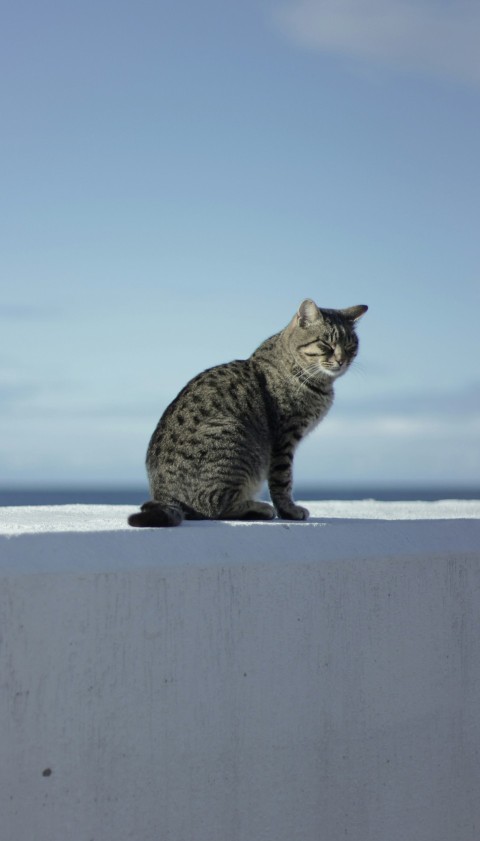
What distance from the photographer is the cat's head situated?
3.52 meters

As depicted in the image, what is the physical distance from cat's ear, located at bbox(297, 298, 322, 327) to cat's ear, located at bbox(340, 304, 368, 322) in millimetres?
232

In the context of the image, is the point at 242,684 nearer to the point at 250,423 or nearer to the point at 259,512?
the point at 259,512

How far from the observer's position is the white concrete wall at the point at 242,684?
7.81 ft

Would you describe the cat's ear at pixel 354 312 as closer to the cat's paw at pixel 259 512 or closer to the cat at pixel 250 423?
the cat at pixel 250 423

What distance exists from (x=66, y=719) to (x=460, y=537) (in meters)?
1.50

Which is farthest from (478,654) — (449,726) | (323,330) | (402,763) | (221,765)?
(323,330)

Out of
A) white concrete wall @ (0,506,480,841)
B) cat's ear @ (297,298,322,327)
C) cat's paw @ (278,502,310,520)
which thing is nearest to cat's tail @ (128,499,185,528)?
white concrete wall @ (0,506,480,841)

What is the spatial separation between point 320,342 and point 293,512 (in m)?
0.64

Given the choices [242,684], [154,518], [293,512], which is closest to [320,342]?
[293,512]

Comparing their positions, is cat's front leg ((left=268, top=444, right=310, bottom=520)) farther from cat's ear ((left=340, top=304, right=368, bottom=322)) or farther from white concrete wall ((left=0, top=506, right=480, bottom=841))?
cat's ear ((left=340, top=304, right=368, bottom=322))

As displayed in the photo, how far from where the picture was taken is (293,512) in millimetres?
3406

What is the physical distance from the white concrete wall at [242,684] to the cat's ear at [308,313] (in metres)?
0.87

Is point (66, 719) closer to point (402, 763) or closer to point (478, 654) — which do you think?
point (402, 763)

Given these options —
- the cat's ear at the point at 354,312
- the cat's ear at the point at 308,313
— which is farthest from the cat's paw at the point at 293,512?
the cat's ear at the point at 354,312
